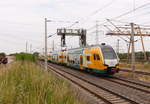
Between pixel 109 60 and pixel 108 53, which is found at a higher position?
pixel 108 53

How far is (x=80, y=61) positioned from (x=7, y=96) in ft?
63.4

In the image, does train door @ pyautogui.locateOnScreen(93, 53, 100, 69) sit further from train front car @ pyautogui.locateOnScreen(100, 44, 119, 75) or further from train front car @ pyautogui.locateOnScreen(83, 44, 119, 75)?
train front car @ pyautogui.locateOnScreen(100, 44, 119, 75)

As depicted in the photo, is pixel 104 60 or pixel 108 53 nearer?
pixel 104 60

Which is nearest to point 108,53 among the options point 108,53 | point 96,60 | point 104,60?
point 108,53

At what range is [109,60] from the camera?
1919cm

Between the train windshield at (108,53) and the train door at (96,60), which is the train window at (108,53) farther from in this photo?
the train door at (96,60)

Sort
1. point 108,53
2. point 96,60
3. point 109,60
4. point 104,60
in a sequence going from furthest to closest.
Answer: point 96,60, point 108,53, point 109,60, point 104,60

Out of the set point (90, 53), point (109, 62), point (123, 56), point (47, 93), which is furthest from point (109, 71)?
point (123, 56)

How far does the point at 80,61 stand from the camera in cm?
2591

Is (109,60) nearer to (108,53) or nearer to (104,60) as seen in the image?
(104,60)

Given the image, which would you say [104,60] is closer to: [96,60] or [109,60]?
[109,60]

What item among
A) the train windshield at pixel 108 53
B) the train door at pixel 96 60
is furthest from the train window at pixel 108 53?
the train door at pixel 96 60

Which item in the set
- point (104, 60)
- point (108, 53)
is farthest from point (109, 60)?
point (108, 53)

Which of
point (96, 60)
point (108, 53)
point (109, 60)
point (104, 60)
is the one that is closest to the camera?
point (104, 60)
